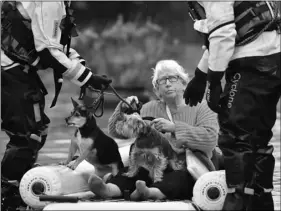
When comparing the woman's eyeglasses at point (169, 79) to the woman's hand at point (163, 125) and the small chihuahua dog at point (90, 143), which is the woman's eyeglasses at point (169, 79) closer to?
the woman's hand at point (163, 125)

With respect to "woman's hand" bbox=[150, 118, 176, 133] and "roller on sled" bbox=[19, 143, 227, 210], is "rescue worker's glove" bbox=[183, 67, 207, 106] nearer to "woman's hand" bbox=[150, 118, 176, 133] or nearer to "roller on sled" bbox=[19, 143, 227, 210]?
"woman's hand" bbox=[150, 118, 176, 133]

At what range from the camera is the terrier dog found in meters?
3.20

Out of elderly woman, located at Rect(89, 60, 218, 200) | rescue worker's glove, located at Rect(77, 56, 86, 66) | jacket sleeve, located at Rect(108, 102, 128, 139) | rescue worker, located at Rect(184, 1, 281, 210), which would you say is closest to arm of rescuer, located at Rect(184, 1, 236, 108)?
rescue worker, located at Rect(184, 1, 281, 210)

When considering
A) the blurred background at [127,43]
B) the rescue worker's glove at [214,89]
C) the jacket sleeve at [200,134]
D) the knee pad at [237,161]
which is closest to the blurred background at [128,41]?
the blurred background at [127,43]

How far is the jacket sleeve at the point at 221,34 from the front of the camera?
9.22 ft

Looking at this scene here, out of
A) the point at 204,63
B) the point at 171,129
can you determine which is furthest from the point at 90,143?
the point at 204,63

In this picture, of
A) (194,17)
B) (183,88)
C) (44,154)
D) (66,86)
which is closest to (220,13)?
(194,17)

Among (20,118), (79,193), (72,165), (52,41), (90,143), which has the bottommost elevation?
(79,193)

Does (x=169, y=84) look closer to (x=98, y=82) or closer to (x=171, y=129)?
(x=171, y=129)

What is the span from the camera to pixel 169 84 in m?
3.33

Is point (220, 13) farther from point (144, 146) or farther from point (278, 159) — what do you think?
point (278, 159)

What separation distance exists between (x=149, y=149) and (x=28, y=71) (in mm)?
642

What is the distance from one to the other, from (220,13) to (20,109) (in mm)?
978

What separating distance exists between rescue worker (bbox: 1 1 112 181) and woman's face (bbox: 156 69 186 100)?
0.26 metres
